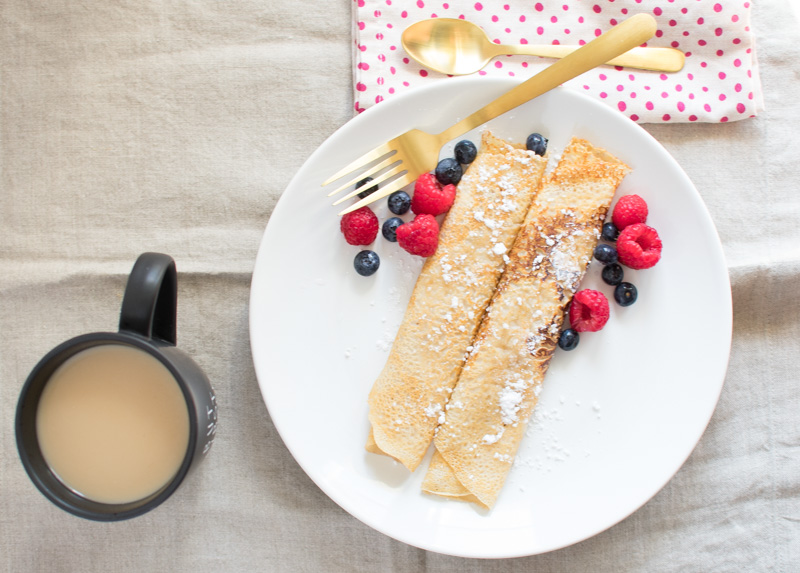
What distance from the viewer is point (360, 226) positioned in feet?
4.52

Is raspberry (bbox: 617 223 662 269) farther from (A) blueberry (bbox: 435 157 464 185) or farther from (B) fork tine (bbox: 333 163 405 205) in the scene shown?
(B) fork tine (bbox: 333 163 405 205)

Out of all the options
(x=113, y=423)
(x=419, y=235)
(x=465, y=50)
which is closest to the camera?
(x=113, y=423)

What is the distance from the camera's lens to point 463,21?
1.49 metres

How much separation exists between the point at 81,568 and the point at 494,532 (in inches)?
41.6

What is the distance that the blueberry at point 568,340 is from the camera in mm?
1409

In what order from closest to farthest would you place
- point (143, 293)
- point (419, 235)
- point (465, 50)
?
point (143, 293) < point (419, 235) < point (465, 50)

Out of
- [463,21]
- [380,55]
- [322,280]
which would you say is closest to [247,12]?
[380,55]

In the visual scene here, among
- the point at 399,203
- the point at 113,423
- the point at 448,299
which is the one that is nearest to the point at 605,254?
the point at 448,299

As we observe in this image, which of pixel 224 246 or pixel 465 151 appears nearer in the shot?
pixel 465 151

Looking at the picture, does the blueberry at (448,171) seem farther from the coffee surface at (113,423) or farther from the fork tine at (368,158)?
the coffee surface at (113,423)

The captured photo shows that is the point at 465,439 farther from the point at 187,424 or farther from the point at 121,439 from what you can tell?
the point at 121,439

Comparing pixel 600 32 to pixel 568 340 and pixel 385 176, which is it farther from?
pixel 568 340

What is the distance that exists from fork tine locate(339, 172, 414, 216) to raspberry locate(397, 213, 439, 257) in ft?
0.30

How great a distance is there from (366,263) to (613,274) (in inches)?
23.1
